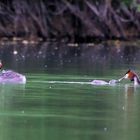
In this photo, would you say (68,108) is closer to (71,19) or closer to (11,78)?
(11,78)

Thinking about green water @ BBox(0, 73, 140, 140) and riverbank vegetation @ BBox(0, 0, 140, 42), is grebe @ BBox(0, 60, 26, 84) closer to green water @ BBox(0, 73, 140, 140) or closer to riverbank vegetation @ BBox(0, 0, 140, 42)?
green water @ BBox(0, 73, 140, 140)

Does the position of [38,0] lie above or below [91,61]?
above

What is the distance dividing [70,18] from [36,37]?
9.07 ft

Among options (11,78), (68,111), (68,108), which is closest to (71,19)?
(11,78)

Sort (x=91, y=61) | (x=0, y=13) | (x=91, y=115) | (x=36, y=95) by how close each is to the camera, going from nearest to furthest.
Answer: (x=91, y=115)
(x=36, y=95)
(x=91, y=61)
(x=0, y=13)

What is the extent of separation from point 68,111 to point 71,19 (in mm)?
38377

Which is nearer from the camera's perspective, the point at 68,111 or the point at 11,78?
the point at 68,111

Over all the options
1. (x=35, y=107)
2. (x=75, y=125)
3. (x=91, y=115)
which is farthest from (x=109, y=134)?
(x=35, y=107)

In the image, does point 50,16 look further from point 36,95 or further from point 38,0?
point 36,95

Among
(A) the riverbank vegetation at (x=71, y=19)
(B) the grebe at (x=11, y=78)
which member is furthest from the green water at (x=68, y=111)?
(A) the riverbank vegetation at (x=71, y=19)

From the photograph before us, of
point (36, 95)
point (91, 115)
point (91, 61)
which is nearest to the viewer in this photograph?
point (91, 115)

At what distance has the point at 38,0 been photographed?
2000 inches

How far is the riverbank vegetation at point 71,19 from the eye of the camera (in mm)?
49938

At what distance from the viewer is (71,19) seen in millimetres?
52375
